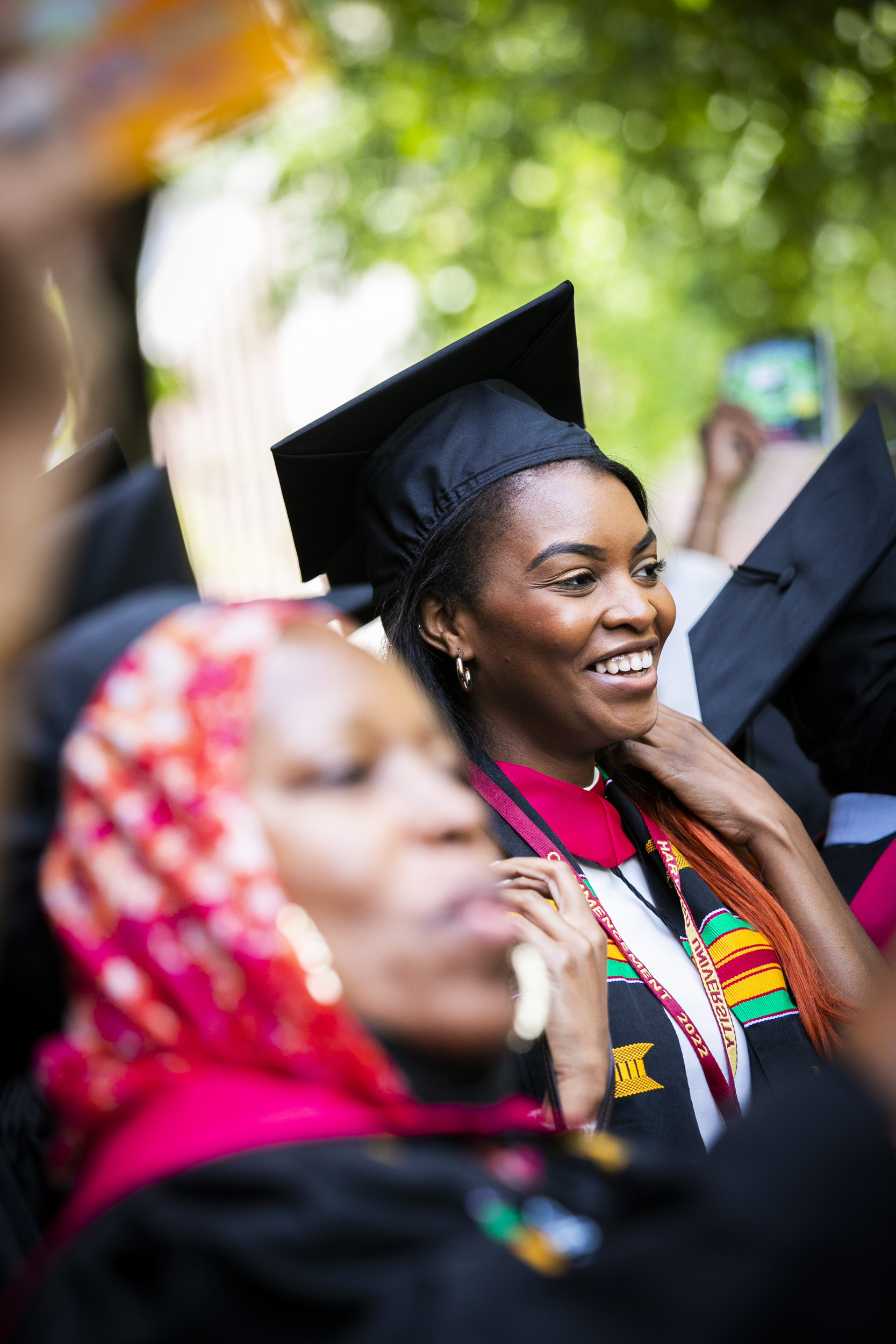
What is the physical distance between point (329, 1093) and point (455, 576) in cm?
156

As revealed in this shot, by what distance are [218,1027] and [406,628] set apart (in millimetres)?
1557

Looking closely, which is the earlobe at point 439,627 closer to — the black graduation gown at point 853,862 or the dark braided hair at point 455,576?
the dark braided hair at point 455,576

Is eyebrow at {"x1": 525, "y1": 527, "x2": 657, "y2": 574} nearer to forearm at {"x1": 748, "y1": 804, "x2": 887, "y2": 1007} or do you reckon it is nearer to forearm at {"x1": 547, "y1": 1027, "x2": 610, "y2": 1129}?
forearm at {"x1": 748, "y1": 804, "x2": 887, "y2": 1007}

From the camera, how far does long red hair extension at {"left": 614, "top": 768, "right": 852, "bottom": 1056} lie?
2.35 metres

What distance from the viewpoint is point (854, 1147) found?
1111mm

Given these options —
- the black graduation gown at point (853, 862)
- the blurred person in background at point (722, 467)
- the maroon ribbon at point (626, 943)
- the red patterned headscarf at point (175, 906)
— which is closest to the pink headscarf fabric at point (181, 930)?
the red patterned headscarf at point (175, 906)

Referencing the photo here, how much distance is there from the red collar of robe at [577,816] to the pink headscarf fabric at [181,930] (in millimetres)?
1260

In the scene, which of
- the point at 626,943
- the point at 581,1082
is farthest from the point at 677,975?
the point at 581,1082

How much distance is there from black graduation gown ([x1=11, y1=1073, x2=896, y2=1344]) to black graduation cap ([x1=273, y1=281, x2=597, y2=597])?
1.71 metres

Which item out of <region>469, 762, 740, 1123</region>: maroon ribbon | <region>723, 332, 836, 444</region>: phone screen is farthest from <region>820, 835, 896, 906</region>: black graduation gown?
<region>723, 332, 836, 444</region>: phone screen

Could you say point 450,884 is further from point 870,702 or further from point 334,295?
point 334,295

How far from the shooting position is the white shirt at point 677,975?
7.13 ft

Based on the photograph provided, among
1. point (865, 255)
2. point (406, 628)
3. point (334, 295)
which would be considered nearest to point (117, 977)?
point (406, 628)

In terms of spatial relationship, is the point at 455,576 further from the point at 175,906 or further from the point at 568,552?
the point at 175,906
